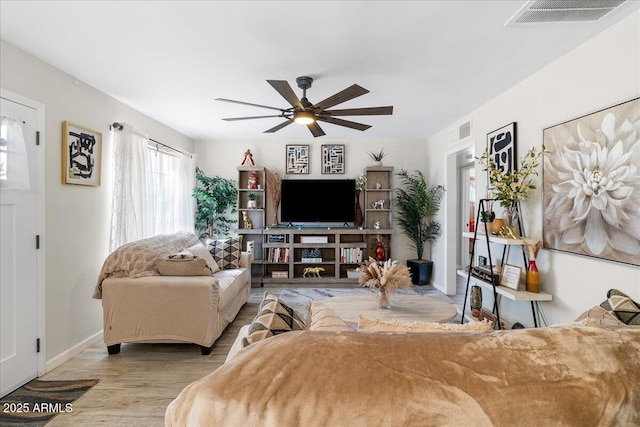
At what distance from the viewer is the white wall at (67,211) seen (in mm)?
2500

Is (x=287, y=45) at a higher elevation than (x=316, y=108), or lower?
higher

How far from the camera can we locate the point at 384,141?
18.6 ft

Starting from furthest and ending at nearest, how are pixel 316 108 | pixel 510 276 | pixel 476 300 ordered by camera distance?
pixel 476 300 → pixel 510 276 → pixel 316 108

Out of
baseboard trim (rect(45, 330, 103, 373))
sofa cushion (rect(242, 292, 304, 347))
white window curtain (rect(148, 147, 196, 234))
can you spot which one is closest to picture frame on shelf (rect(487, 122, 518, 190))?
sofa cushion (rect(242, 292, 304, 347))

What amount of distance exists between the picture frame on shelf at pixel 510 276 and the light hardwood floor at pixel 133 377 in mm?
2672

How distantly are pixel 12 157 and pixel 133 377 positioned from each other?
1.89m

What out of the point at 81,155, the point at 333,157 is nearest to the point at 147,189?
the point at 81,155

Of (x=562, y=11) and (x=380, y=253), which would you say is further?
(x=380, y=253)

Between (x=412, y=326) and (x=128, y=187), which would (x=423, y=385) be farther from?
(x=128, y=187)

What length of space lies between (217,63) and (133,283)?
205 cm

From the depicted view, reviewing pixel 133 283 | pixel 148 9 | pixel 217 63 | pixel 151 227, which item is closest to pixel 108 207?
pixel 151 227

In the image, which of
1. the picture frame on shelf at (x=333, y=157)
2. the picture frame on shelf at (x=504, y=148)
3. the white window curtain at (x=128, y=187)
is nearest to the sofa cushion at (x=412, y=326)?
the picture frame on shelf at (x=504, y=148)

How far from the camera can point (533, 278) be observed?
2646 millimetres

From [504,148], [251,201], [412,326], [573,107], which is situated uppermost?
[573,107]
